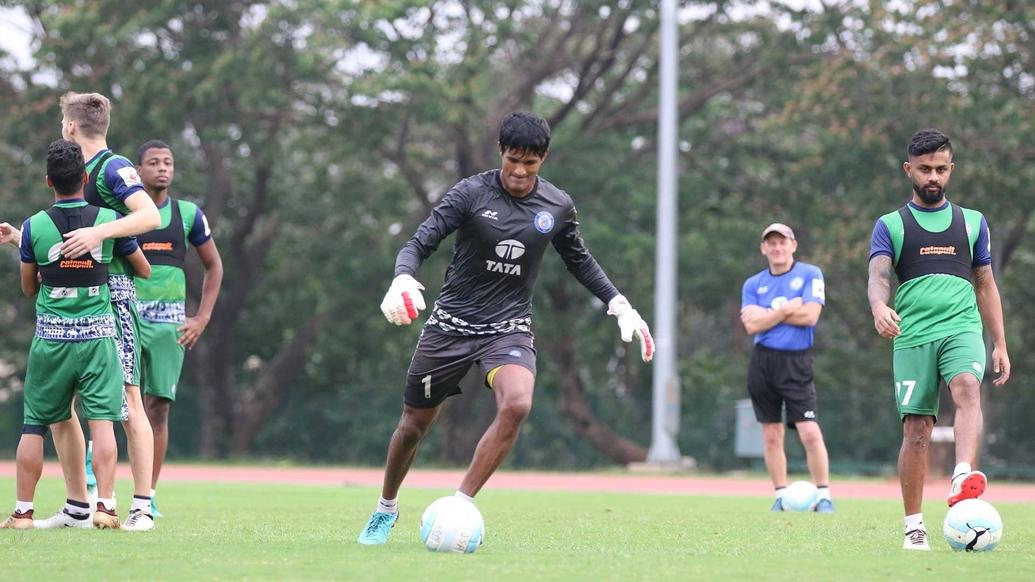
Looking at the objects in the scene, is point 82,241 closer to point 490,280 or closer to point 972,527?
point 490,280

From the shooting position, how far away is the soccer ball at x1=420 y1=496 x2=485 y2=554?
765 cm

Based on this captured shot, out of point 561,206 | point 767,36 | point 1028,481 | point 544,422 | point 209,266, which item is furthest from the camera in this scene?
point 544,422

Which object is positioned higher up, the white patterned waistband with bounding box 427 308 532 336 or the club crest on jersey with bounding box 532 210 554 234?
the club crest on jersey with bounding box 532 210 554 234

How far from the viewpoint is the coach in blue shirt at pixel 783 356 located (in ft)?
42.3

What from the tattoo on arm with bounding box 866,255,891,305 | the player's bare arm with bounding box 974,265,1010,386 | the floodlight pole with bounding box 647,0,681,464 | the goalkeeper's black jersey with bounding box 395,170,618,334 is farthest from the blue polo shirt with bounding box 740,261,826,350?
the floodlight pole with bounding box 647,0,681,464

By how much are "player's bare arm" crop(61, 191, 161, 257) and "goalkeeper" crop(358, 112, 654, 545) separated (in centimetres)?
179

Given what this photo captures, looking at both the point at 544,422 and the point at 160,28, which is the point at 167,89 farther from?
the point at 544,422

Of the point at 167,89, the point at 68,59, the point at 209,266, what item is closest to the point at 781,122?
the point at 167,89

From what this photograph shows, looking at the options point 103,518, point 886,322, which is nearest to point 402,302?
point 886,322

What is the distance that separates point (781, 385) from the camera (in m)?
12.9

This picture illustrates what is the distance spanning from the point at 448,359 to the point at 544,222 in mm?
888

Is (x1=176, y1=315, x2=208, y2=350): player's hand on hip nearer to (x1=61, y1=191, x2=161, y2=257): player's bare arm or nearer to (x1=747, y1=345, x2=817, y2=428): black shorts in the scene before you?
(x1=61, y1=191, x2=161, y2=257): player's bare arm

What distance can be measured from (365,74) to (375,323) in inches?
304

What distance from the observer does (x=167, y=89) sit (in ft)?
89.9
